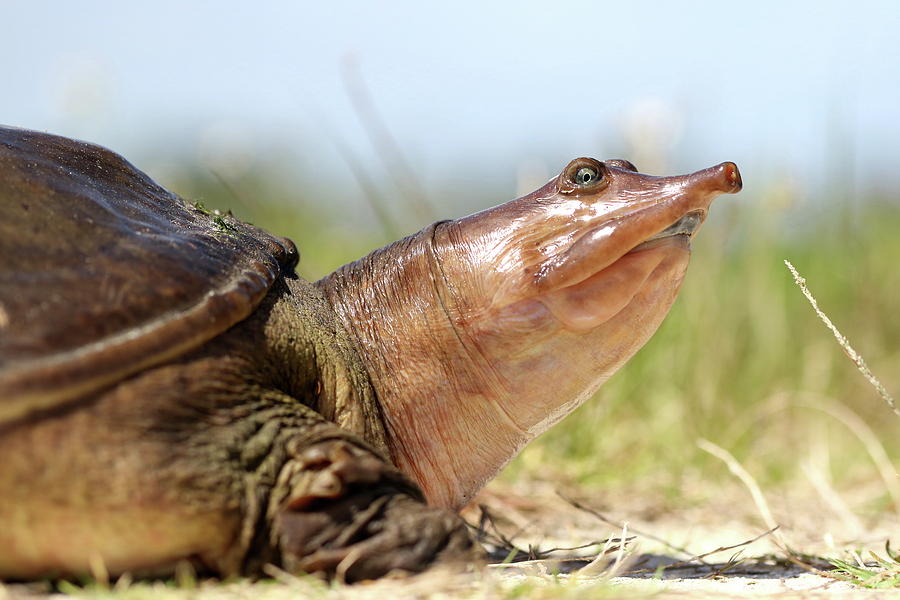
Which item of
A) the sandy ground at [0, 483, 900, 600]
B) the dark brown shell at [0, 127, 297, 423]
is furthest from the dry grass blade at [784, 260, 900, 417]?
the dark brown shell at [0, 127, 297, 423]

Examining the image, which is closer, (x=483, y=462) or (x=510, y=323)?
(x=510, y=323)

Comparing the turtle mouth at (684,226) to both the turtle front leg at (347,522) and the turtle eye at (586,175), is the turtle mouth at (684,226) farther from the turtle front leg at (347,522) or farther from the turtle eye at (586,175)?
the turtle front leg at (347,522)

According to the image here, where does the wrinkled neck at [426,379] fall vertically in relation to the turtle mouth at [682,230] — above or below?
below

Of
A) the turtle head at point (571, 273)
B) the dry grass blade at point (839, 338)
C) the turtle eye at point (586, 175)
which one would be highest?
the turtle eye at point (586, 175)

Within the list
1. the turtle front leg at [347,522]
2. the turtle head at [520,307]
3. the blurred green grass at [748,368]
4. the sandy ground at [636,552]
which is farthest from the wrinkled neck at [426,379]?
the blurred green grass at [748,368]

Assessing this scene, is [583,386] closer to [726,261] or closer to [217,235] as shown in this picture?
[217,235]

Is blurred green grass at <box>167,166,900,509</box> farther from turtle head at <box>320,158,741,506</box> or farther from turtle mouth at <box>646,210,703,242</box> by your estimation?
turtle mouth at <box>646,210,703,242</box>

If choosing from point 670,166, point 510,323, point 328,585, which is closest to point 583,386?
point 510,323
